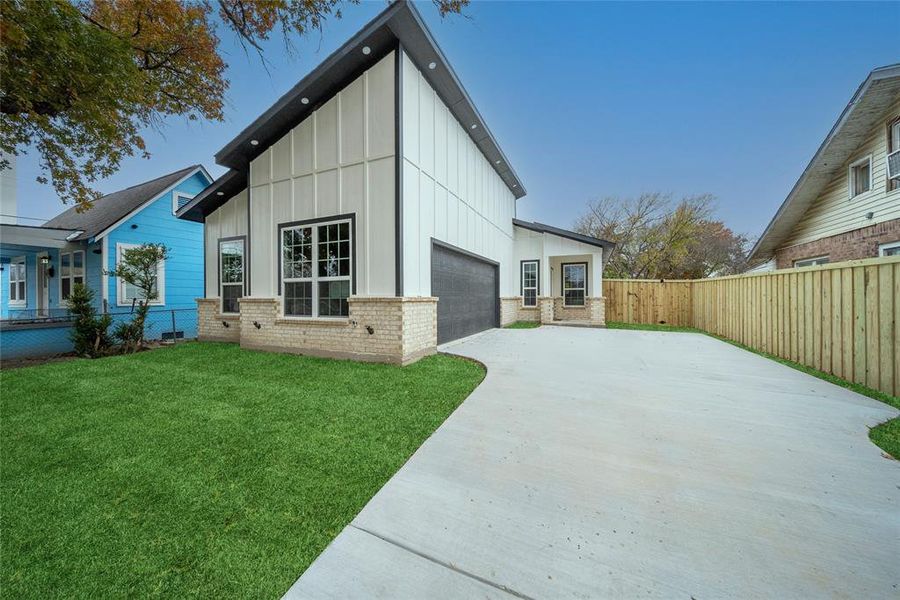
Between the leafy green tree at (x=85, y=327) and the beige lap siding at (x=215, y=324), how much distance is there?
208 centimetres

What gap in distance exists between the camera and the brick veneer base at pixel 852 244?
7270 millimetres

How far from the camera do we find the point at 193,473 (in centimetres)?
248

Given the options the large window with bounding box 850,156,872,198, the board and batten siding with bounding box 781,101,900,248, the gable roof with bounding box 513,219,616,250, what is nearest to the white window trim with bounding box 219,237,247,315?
the gable roof with bounding box 513,219,616,250

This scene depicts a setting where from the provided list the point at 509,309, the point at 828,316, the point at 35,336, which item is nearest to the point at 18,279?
the point at 35,336

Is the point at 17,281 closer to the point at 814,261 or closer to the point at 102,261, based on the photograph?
the point at 102,261

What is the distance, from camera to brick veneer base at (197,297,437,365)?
5.93 meters

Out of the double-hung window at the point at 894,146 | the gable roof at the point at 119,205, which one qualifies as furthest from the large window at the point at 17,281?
the double-hung window at the point at 894,146

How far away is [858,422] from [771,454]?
1.58 metres

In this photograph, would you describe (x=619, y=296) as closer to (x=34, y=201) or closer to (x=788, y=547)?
(x=788, y=547)

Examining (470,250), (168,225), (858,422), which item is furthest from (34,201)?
(858,422)

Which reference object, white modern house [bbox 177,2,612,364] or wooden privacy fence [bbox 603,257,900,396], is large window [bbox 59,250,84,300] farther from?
wooden privacy fence [bbox 603,257,900,396]

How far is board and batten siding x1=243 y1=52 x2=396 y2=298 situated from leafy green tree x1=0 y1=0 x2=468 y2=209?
137 cm

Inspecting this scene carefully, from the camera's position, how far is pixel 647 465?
8.26 feet

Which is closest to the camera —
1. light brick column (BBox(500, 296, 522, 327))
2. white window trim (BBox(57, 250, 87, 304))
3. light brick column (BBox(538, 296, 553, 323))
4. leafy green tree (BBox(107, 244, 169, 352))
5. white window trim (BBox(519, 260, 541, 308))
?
leafy green tree (BBox(107, 244, 169, 352))
